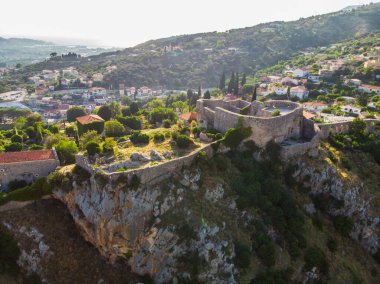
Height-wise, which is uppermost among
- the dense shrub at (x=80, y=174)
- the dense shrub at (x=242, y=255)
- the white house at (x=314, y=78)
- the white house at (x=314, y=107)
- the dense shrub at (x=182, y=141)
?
the dense shrub at (x=182, y=141)

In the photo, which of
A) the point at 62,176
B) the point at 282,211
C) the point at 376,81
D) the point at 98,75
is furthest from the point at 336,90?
the point at 98,75

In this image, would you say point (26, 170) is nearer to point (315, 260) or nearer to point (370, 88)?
point (315, 260)

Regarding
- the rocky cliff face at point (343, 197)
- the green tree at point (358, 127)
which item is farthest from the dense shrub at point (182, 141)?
the green tree at point (358, 127)

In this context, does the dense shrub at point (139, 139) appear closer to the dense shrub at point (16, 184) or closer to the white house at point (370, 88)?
the dense shrub at point (16, 184)

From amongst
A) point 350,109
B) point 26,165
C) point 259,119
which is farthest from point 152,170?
point 350,109

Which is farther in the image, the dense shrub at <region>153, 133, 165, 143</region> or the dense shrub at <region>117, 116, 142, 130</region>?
the dense shrub at <region>117, 116, 142, 130</region>

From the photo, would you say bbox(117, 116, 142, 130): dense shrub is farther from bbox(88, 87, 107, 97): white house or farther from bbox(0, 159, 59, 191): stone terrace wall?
bbox(88, 87, 107, 97): white house

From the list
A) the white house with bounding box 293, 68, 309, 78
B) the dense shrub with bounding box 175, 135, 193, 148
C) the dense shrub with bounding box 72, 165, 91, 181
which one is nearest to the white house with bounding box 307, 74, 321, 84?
the white house with bounding box 293, 68, 309, 78
